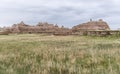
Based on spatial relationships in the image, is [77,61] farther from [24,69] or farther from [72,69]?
[24,69]

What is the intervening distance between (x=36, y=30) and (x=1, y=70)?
95.2m

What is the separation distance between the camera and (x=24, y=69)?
13.8 meters

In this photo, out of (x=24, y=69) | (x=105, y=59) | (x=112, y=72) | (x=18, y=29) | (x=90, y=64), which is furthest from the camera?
(x=18, y=29)

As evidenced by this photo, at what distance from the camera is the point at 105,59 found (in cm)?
1714

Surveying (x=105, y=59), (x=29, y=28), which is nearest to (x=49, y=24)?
(x=29, y=28)

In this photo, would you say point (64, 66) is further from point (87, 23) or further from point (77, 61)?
point (87, 23)

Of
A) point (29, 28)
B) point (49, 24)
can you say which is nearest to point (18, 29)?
point (29, 28)

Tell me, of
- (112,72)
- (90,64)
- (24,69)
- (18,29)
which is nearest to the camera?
(112,72)

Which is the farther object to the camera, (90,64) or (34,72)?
(90,64)

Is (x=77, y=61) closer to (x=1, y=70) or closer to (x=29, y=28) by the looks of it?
(x=1, y=70)

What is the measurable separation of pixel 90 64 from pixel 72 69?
2.51m

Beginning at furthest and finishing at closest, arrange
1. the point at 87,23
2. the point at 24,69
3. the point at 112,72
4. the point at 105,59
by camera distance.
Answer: the point at 87,23 → the point at 105,59 → the point at 24,69 → the point at 112,72

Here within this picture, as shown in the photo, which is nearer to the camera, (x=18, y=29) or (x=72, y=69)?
(x=72, y=69)

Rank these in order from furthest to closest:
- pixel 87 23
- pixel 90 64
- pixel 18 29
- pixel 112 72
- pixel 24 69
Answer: pixel 87 23
pixel 18 29
pixel 90 64
pixel 24 69
pixel 112 72
